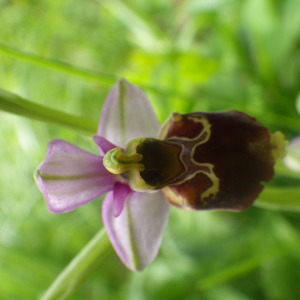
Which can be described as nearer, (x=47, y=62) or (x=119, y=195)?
(x=119, y=195)

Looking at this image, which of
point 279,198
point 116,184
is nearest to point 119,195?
point 116,184

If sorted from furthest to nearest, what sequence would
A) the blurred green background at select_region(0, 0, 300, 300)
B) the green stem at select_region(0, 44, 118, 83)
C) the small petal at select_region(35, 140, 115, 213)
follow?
1. the blurred green background at select_region(0, 0, 300, 300)
2. the green stem at select_region(0, 44, 118, 83)
3. the small petal at select_region(35, 140, 115, 213)

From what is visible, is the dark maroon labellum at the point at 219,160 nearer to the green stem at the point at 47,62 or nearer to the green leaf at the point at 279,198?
the green leaf at the point at 279,198

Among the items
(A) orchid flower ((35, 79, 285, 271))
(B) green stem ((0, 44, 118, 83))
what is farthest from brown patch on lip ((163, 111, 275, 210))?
(B) green stem ((0, 44, 118, 83))

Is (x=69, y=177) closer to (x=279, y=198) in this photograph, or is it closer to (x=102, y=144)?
(x=102, y=144)

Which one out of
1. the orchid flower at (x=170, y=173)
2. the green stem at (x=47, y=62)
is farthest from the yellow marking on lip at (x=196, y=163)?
the green stem at (x=47, y=62)

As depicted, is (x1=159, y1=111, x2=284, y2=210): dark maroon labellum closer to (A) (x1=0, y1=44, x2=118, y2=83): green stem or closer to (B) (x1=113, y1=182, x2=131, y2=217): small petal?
(B) (x1=113, y1=182, x2=131, y2=217): small petal

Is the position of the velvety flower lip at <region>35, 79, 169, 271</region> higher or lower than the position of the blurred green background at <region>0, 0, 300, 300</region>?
higher
